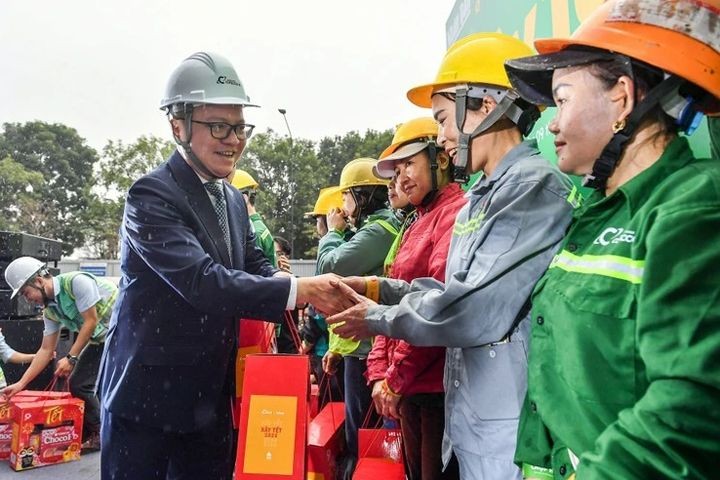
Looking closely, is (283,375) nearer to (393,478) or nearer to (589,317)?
(393,478)

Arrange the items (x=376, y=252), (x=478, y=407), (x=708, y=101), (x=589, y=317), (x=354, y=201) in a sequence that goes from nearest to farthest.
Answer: (x=589, y=317)
(x=708, y=101)
(x=478, y=407)
(x=376, y=252)
(x=354, y=201)

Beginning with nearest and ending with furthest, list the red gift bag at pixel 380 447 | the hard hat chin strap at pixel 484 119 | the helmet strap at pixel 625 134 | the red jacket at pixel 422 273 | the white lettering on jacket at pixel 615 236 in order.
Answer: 1. the white lettering on jacket at pixel 615 236
2. the helmet strap at pixel 625 134
3. the hard hat chin strap at pixel 484 119
4. the red jacket at pixel 422 273
5. the red gift bag at pixel 380 447

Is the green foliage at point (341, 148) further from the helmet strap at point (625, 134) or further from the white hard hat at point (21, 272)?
the helmet strap at point (625, 134)

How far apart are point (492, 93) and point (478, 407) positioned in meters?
1.24

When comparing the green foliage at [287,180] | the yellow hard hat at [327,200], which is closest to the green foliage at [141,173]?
the green foliage at [287,180]

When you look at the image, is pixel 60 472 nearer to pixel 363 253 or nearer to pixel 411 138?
pixel 363 253

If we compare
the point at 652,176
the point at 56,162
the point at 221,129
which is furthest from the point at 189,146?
the point at 56,162

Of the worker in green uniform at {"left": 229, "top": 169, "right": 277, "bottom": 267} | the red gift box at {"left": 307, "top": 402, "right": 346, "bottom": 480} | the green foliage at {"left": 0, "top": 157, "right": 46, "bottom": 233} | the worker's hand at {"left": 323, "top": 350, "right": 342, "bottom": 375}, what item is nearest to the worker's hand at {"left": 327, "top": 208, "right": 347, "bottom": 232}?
the worker in green uniform at {"left": 229, "top": 169, "right": 277, "bottom": 267}

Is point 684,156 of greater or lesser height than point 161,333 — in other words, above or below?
above

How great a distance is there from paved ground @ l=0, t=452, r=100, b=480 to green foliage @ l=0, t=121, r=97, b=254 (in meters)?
43.5

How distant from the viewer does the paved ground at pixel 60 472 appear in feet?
16.3

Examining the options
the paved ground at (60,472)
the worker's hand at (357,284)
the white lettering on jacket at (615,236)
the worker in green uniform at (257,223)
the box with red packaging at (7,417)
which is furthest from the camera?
the box with red packaging at (7,417)

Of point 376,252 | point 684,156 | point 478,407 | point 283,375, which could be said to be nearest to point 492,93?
point 684,156

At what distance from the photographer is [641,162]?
1242 mm
